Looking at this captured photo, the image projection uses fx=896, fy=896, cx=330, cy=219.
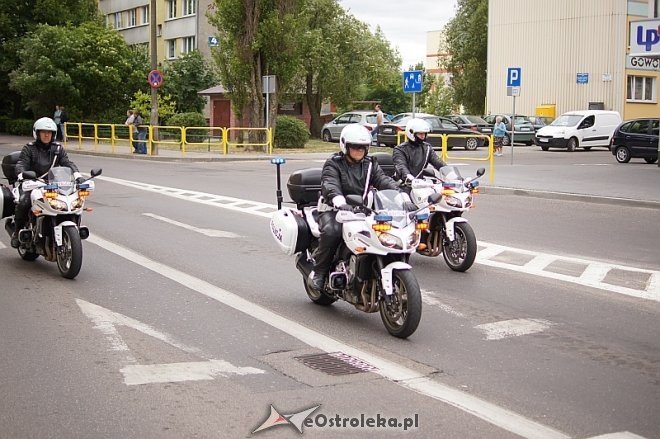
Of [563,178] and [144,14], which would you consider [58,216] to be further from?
[144,14]

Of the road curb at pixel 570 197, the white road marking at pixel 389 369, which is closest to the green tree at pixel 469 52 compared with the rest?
the road curb at pixel 570 197

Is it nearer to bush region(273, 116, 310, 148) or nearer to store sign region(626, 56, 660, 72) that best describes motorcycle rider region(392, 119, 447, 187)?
store sign region(626, 56, 660, 72)

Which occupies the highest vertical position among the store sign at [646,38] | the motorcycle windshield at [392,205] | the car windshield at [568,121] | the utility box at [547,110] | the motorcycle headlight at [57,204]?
the store sign at [646,38]

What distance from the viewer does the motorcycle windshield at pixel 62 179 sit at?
970cm

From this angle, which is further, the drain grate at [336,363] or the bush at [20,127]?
the bush at [20,127]

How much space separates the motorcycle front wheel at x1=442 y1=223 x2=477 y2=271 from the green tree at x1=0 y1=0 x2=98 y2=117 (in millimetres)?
47968

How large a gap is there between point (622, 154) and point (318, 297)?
25.3m

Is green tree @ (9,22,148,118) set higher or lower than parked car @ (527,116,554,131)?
higher

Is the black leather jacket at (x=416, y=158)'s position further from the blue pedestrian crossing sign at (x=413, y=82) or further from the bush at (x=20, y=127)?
the bush at (x=20, y=127)

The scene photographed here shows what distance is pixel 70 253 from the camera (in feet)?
31.4

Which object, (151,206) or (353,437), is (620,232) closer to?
(151,206)

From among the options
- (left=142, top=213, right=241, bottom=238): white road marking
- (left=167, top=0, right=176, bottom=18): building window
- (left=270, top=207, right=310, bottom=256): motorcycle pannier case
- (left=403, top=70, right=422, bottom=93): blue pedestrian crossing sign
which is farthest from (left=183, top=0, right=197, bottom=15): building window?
(left=270, top=207, right=310, bottom=256): motorcycle pannier case

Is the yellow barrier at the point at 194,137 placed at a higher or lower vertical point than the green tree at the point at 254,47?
lower

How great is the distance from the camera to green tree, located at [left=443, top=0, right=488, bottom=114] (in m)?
64.9
